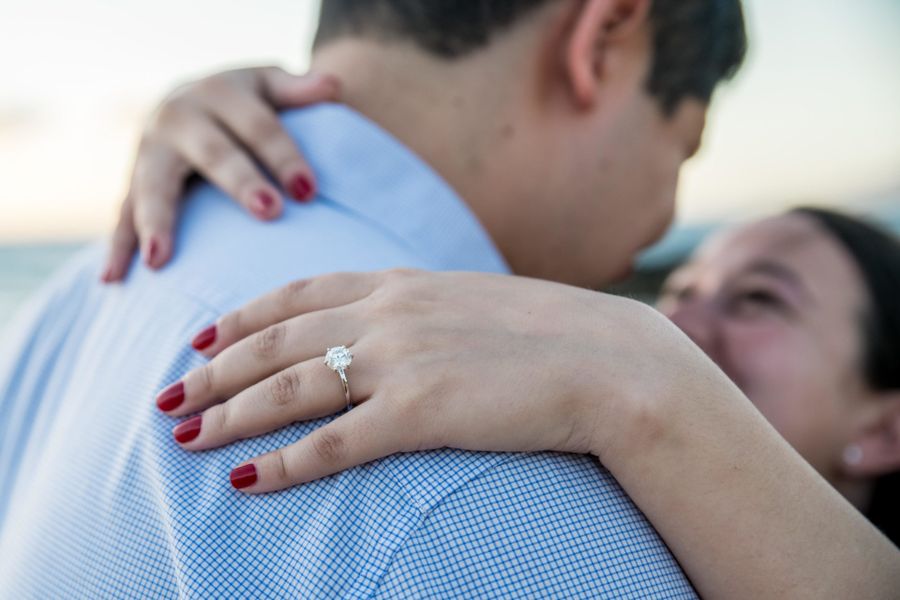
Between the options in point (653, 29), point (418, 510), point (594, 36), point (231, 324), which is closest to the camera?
point (418, 510)

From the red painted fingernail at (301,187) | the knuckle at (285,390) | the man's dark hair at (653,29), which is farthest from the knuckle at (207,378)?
the man's dark hair at (653,29)

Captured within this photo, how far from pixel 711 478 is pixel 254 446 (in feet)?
1.81

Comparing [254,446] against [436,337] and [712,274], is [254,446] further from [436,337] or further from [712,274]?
[712,274]

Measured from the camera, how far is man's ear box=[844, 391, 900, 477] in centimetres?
272

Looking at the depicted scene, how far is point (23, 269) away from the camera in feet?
30.3

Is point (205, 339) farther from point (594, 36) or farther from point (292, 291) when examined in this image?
point (594, 36)

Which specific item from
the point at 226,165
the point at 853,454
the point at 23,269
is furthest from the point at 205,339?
the point at 23,269

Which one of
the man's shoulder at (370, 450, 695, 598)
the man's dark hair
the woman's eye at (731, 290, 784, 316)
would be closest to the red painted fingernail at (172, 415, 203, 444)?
the man's shoulder at (370, 450, 695, 598)

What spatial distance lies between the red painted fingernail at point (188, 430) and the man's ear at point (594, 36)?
3.17 feet

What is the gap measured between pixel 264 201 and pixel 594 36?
0.71 meters

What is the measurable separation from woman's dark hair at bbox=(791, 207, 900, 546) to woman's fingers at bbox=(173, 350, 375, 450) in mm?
2344

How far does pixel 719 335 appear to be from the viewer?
2.68 metres

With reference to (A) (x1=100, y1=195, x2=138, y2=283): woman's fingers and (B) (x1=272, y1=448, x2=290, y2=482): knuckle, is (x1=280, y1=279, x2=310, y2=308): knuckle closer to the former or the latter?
(B) (x1=272, y1=448, x2=290, y2=482): knuckle

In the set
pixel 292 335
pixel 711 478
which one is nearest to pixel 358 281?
pixel 292 335
